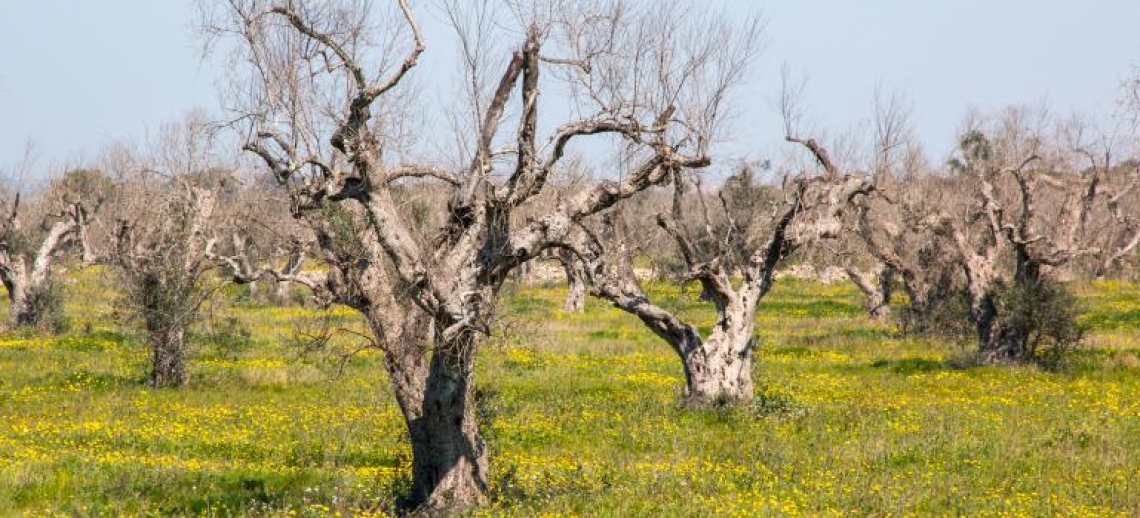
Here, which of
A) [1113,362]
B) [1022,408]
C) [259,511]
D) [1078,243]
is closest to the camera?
[259,511]

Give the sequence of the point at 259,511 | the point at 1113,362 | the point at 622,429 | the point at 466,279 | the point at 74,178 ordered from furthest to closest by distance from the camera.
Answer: the point at 74,178 < the point at 1113,362 < the point at 622,429 < the point at 259,511 < the point at 466,279

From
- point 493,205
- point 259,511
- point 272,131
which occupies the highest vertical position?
point 272,131

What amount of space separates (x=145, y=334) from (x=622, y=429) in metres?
12.5

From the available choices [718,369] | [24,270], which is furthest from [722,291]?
[24,270]

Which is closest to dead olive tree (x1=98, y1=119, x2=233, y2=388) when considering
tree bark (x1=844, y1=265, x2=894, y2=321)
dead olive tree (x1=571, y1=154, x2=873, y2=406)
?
dead olive tree (x1=571, y1=154, x2=873, y2=406)

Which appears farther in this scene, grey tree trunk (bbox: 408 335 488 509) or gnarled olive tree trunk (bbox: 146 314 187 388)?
gnarled olive tree trunk (bbox: 146 314 187 388)

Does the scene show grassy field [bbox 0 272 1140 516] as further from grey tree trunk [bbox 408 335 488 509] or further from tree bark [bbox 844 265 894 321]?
tree bark [bbox 844 265 894 321]

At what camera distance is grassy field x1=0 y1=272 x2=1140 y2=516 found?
1455cm

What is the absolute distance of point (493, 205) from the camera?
12859mm

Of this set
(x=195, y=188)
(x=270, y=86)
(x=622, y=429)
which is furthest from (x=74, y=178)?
(x=270, y=86)

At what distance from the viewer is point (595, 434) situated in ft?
66.1

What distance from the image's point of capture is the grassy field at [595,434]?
14555 mm

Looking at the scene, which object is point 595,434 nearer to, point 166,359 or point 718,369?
point 718,369

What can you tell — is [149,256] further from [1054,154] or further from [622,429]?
[1054,154]
